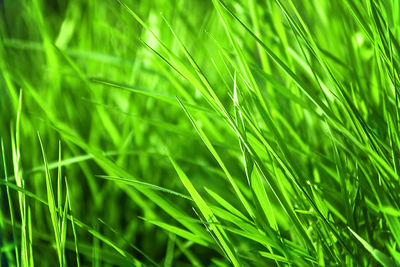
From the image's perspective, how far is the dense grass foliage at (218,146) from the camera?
0.97 feet

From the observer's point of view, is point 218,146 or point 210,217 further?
point 218,146

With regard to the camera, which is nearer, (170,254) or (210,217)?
(210,217)

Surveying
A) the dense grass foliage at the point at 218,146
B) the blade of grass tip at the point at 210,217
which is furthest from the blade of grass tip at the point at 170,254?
the blade of grass tip at the point at 210,217

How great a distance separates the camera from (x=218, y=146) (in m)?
0.47

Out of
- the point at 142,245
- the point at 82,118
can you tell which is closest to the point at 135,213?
the point at 142,245

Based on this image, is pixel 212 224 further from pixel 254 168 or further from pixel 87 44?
pixel 87 44

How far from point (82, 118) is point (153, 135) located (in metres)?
0.12

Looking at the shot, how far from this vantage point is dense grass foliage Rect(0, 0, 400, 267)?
0.29 metres

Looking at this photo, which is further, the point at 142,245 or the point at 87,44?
the point at 87,44

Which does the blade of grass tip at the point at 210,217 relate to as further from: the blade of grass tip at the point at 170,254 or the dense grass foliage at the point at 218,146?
the blade of grass tip at the point at 170,254

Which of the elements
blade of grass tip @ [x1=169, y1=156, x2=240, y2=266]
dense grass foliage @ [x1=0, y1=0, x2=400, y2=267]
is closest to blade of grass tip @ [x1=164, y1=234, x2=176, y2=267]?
dense grass foliage @ [x1=0, y1=0, x2=400, y2=267]

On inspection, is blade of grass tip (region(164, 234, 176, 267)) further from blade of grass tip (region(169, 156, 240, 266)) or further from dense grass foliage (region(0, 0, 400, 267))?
blade of grass tip (region(169, 156, 240, 266))

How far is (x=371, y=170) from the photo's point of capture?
0.34 meters

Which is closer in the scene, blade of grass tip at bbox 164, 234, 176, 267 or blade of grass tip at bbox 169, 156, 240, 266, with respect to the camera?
blade of grass tip at bbox 169, 156, 240, 266
